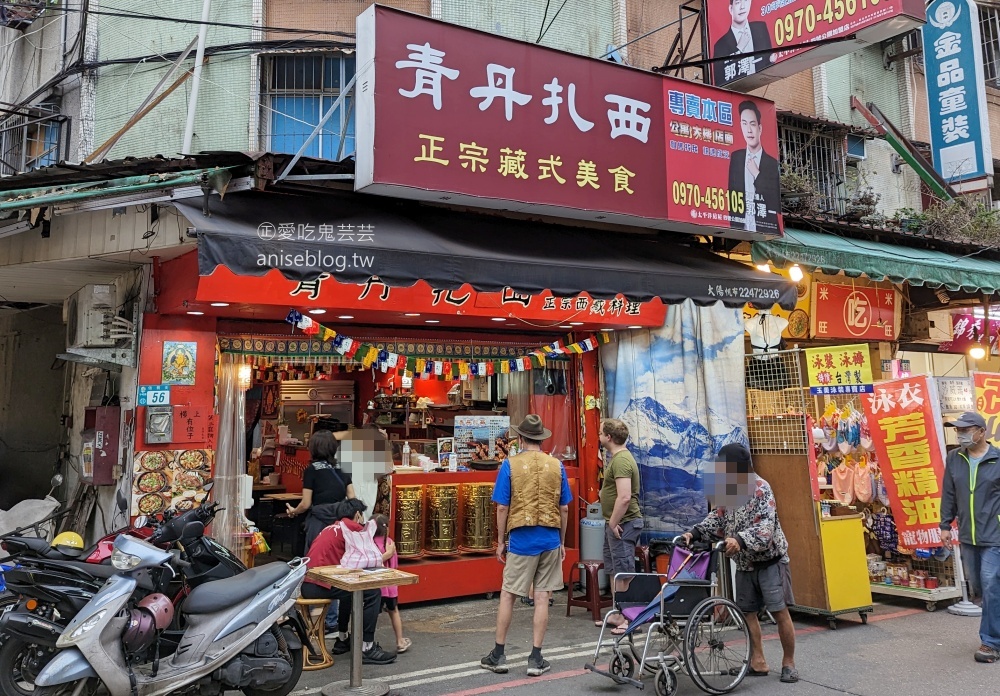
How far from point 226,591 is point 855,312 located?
9.77 metres

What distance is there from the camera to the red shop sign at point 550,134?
657 cm

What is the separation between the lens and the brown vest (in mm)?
6164

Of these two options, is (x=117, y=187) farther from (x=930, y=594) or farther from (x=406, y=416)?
(x=930, y=594)

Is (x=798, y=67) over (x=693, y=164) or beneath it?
over

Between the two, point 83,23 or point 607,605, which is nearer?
point 607,605

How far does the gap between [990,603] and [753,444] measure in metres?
2.76

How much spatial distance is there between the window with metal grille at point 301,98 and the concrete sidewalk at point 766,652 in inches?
234

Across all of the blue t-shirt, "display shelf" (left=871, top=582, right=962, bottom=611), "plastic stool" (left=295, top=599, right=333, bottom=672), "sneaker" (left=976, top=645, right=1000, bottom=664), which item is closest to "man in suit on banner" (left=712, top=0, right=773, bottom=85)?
the blue t-shirt

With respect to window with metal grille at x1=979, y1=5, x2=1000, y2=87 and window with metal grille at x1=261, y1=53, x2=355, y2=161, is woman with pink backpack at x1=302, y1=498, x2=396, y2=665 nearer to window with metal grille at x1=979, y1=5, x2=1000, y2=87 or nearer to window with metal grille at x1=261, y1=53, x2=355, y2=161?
window with metal grille at x1=261, y1=53, x2=355, y2=161

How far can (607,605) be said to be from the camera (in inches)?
321

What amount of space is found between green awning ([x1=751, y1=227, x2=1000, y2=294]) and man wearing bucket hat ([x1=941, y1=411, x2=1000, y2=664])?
281 cm

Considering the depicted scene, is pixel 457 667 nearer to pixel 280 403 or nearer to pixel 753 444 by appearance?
pixel 753 444

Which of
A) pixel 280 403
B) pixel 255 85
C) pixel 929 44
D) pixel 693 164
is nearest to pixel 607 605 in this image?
pixel 693 164

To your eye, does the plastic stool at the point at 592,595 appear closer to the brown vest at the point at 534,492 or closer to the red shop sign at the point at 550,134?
the brown vest at the point at 534,492
